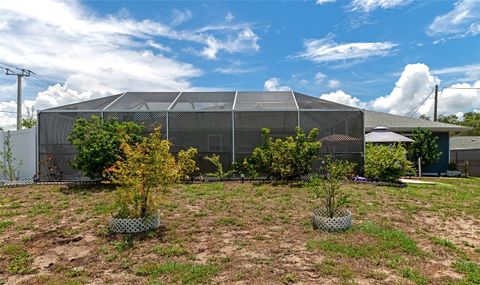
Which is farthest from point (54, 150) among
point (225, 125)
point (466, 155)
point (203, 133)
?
point (466, 155)

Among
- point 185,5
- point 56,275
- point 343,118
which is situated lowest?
point 56,275

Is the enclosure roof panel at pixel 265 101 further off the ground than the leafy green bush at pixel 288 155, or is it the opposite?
the enclosure roof panel at pixel 265 101

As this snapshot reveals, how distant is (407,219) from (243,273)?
414 centimetres

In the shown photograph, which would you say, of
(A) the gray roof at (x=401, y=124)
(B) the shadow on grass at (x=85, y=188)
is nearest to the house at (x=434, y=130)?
(A) the gray roof at (x=401, y=124)

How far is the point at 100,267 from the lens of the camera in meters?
3.94

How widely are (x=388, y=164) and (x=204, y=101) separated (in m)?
7.12

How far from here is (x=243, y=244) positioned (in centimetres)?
468

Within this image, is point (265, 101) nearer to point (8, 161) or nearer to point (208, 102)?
point (208, 102)

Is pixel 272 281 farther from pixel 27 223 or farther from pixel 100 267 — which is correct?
pixel 27 223

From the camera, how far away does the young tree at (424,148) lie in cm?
1526

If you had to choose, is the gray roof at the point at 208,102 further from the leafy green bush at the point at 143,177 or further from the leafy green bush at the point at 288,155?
the leafy green bush at the point at 143,177

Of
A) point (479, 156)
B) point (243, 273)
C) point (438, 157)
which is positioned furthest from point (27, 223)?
point (479, 156)

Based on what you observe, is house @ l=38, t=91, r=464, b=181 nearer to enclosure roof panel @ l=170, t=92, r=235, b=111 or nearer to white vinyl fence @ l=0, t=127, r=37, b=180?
enclosure roof panel @ l=170, t=92, r=235, b=111

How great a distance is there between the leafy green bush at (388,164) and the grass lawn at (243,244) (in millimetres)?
2805
